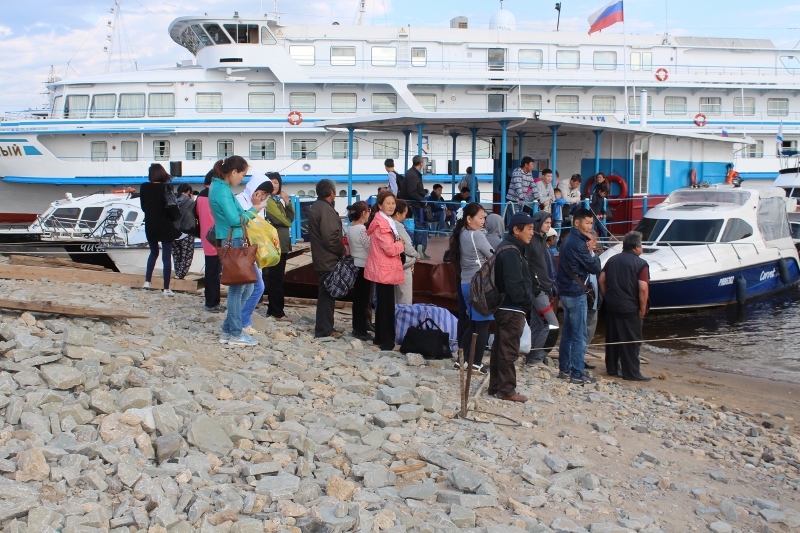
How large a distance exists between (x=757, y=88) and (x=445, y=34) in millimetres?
12186

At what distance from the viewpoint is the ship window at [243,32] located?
25641 mm

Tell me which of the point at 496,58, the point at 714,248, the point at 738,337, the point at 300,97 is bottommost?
the point at 738,337

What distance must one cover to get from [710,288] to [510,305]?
9.55m

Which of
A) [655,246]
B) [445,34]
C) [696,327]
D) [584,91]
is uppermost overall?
[445,34]

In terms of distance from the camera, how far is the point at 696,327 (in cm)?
1387

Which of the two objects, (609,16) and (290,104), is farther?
(290,104)

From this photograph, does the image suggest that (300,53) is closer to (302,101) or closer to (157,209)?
(302,101)

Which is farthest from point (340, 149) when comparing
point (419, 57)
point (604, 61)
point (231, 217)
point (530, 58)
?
point (231, 217)

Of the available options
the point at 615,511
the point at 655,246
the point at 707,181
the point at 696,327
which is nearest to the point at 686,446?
the point at 615,511

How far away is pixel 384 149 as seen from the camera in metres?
26.5

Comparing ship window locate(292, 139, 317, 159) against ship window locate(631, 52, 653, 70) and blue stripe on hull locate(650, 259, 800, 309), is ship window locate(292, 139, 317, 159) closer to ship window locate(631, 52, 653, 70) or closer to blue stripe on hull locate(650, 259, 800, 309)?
ship window locate(631, 52, 653, 70)

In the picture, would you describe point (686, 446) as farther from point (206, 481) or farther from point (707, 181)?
point (707, 181)

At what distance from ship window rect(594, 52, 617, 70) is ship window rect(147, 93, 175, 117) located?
15.1 meters

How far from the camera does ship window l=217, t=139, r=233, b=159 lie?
25.6 metres
